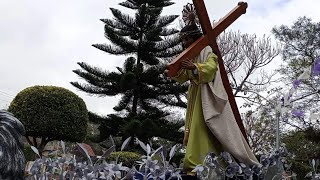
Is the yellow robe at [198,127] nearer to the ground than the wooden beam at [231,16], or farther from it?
nearer to the ground

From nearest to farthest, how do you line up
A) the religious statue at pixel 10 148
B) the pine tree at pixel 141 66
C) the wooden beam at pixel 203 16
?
the religious statue at pixel 10 148 → the wooden beam at pixel 203 16 → the pine tree at pixel 141 66

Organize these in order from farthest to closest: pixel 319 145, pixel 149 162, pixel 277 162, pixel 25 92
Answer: pixel 319 145 → pixel 25 92 → pixel 277 162 → pixel 149 162

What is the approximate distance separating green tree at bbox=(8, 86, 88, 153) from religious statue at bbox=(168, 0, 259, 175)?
8.93 meters

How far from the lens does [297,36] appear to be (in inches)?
720

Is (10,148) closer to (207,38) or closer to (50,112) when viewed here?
(207,38)

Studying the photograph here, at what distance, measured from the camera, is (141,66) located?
14.8 metres

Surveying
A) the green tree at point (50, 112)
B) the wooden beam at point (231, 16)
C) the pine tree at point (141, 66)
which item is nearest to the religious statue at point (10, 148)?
the wooden beam at point (231, 16)

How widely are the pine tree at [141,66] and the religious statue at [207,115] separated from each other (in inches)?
419

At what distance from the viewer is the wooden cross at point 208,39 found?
3.54 metres

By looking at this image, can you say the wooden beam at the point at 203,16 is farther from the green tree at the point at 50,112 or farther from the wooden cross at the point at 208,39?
the green tree at the point at 50,112

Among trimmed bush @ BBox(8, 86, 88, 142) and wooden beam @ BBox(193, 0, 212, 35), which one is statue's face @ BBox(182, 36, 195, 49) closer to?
wooden beam @ BBox(193, 0, 212, 35)

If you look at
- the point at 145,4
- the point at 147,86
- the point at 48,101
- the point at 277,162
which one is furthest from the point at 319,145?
the point at 277,162

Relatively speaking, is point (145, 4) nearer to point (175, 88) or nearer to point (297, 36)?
point (175, 88)

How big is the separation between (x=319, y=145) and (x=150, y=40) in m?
6.28
